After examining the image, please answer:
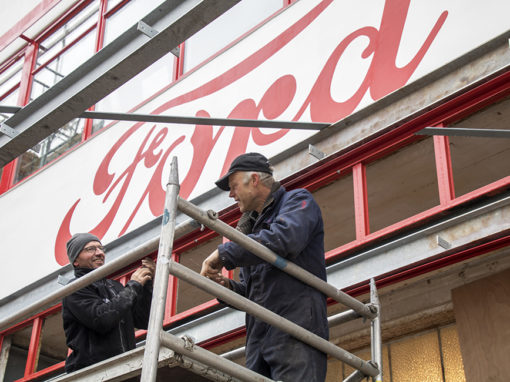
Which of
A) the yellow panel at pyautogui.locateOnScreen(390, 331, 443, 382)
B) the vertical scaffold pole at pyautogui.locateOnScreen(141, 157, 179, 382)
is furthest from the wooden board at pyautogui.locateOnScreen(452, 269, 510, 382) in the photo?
the vertical scaffold pole at pyautogui.locateOnScreen(141, 157, 179, 382)

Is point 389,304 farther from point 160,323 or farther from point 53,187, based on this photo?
point 53,187

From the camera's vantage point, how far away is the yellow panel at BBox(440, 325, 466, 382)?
764 cm

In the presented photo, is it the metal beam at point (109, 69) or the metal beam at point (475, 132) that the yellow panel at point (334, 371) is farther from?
the metal beam at point (109, 69)

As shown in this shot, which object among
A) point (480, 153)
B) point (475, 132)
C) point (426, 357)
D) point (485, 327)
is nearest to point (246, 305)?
point (475, 132)

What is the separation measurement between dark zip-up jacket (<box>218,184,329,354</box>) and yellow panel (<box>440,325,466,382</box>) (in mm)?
2885

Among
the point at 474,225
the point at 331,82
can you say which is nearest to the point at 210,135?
the point at 331,82

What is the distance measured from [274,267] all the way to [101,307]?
134 cm

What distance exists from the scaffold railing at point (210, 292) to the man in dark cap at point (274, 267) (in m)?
0.08

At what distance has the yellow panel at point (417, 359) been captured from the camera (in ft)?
25.9

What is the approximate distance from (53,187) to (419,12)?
267 inches

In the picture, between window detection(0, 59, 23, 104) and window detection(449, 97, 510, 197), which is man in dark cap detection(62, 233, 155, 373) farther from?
window detection(0, 59, 23, 104)

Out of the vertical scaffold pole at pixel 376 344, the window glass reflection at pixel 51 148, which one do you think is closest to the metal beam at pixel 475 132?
the vertical scaffold pole at pixel 376 344

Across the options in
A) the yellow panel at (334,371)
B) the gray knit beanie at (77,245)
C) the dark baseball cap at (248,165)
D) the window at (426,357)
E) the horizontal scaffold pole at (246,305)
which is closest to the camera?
the horizontal scaffold pole at (246,305)

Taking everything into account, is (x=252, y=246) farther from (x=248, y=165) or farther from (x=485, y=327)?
(x=485, y=327)
